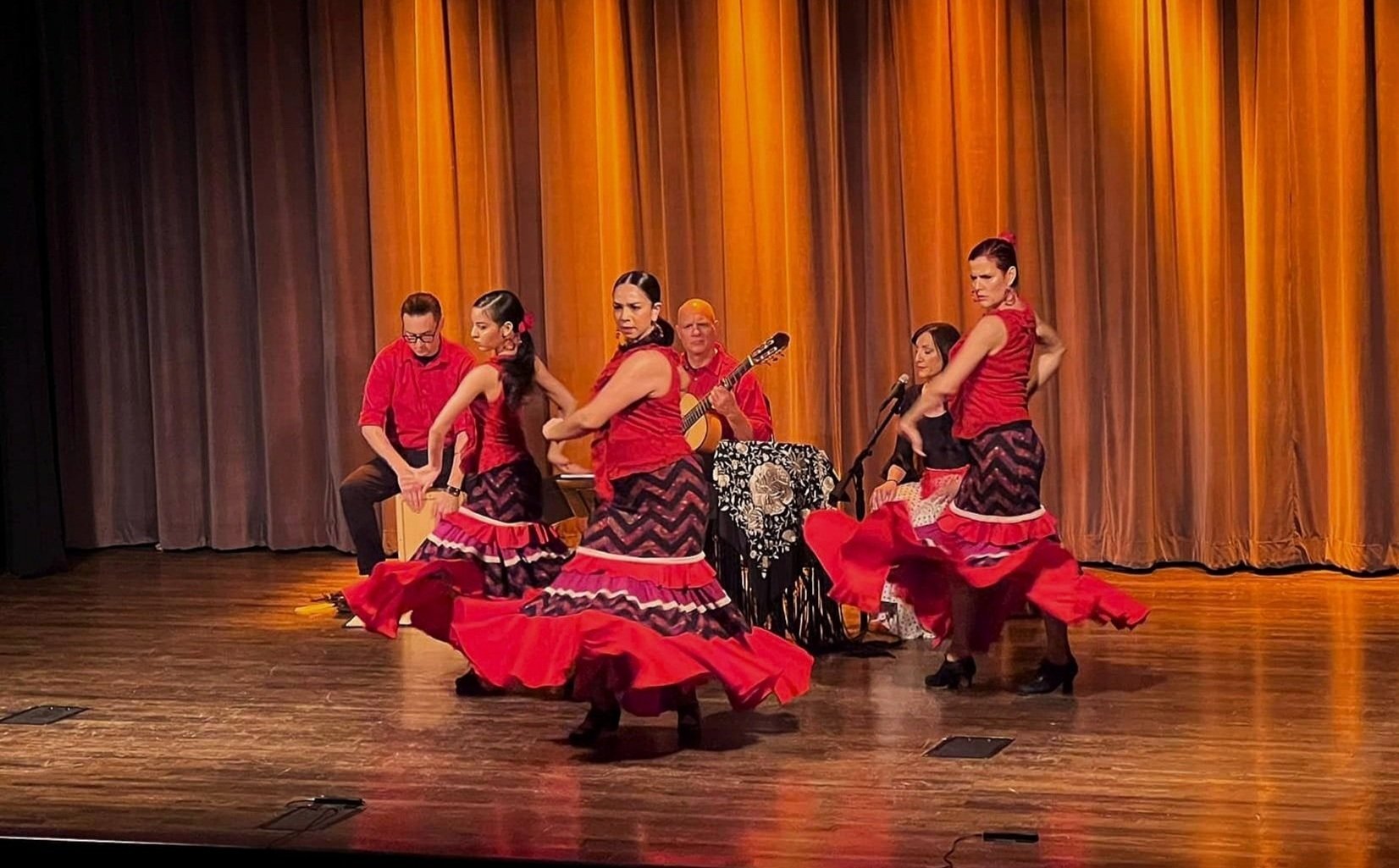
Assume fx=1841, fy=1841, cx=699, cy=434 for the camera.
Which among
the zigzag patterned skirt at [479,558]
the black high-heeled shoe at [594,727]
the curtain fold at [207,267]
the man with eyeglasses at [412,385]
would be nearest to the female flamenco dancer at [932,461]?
the zigzag patterned skirt at [479,558]

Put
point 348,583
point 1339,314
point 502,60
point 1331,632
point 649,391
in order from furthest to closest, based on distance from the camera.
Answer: point 502,60
point 348,583
point 1339,314
point 1331,632
point 649,391

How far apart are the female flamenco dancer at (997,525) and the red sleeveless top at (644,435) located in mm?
797

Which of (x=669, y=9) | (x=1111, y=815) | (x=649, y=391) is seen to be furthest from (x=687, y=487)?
(x=669, y=9)

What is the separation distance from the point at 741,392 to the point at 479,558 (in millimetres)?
1480

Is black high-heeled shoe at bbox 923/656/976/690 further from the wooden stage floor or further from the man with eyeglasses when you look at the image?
the man with eyeglasses

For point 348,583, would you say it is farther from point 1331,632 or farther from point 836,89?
point 1331,632

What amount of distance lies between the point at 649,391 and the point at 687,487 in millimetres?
299

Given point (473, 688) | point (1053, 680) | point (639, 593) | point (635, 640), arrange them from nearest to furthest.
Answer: point (635, 640) < point (639, 593) < point (1053, 680) < point (473, 688)

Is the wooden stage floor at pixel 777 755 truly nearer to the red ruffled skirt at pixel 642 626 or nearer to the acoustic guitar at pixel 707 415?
the red ruffled skirt at pixel 642 626

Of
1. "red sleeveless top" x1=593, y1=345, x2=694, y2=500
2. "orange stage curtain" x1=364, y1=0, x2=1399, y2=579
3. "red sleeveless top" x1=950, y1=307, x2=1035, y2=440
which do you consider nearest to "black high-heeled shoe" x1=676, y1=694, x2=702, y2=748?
"red sleeveless top" x1=593, y1=345, x2=694, y2=500

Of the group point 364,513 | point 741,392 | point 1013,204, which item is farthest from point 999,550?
point 364,513

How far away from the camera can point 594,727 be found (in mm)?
5379

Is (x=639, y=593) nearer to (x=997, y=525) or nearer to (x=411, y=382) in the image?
(x=997, y=525)

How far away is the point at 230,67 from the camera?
9.49 metres
